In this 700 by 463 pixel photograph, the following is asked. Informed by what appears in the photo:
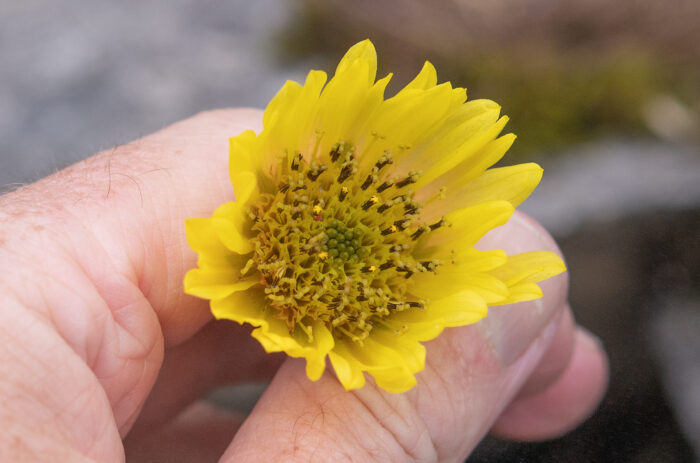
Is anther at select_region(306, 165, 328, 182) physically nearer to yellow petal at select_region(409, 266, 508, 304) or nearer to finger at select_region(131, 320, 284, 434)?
yellow petal at select_region(409, 266, 508, 304)

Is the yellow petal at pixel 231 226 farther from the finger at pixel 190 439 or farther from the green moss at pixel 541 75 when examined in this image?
the green moss at pixel 541 75

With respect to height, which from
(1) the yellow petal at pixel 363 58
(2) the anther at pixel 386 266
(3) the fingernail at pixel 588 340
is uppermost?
(1) the yellow petal at pixel 363 58

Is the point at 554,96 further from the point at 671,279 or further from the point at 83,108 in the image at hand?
the point at 83,108

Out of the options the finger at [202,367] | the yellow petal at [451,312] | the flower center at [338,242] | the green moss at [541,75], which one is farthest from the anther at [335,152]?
the green moss at [541,75]

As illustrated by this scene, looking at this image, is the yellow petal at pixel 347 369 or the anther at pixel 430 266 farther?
the anther at pixel 430 266

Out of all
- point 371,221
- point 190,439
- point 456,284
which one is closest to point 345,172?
point 371,221

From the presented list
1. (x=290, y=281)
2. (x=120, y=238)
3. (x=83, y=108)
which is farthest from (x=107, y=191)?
(x=83, y=108)
